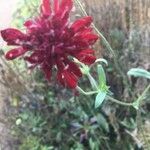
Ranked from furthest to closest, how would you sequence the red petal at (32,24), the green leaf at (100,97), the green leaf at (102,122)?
the green leaf at (102,122) → the green leaf at (100,97) → the red petal at (32,24)

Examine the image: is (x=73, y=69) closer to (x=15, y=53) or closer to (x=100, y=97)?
(x=15, y=53)

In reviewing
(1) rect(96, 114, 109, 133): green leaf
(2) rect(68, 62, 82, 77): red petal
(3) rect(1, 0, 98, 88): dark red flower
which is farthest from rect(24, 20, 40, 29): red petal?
(1) rect(96, 114, 109, 133): green leaf

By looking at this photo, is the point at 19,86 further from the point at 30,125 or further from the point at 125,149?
the point at 125,149

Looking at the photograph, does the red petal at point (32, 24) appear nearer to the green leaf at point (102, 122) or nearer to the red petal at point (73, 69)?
the red petal at point (73, 69)

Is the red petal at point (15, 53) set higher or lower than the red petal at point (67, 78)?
higher

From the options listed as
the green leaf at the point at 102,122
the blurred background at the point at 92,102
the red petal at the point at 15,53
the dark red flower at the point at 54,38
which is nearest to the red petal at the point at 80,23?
the dark red flower at the point at 54,38

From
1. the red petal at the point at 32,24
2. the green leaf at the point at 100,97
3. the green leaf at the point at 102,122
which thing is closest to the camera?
the red petal at the point at 32,24

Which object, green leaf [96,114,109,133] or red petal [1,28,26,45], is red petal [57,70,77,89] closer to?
red petal [1,28,26,45]
